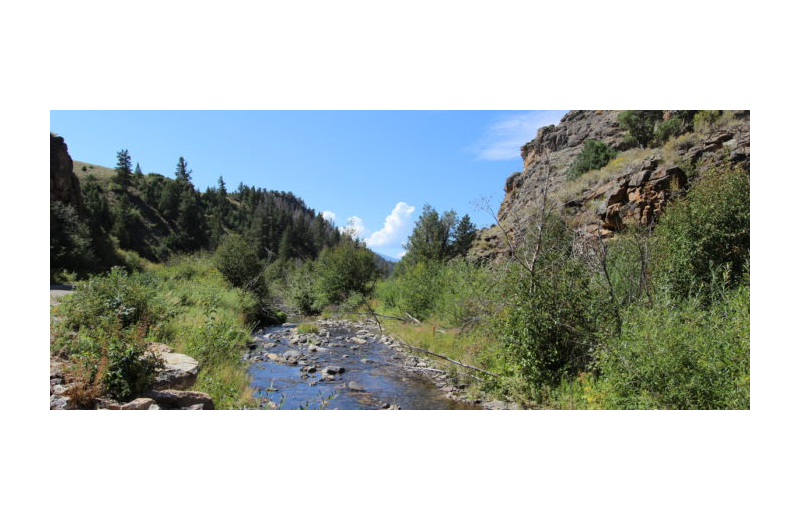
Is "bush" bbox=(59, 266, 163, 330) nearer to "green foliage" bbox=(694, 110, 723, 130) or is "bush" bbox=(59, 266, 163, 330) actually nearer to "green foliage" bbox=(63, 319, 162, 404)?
"green foliage" bbox=(63, 319, 162, 404)

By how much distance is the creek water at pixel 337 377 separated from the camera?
24.7ft

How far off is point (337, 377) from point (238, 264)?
1262cm

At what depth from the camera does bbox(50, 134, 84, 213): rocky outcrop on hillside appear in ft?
69.6

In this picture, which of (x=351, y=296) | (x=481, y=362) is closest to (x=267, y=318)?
(x=351, y=296)

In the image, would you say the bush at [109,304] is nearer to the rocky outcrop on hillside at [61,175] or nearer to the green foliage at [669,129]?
the rocky outcrop on hillside at [61,175]

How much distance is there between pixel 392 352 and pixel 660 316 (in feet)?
27.5

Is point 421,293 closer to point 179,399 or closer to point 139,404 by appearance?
point 179,399

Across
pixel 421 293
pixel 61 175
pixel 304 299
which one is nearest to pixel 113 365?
pixel 421 293

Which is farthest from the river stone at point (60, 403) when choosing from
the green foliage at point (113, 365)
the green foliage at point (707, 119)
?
the green foliage at point (707, 119)

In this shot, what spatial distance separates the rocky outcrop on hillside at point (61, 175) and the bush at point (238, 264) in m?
9.93

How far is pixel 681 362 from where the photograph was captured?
15.0ft

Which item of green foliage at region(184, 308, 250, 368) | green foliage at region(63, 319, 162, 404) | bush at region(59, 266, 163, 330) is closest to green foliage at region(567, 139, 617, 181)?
green foliage at region(184, 308, 250, 368)
